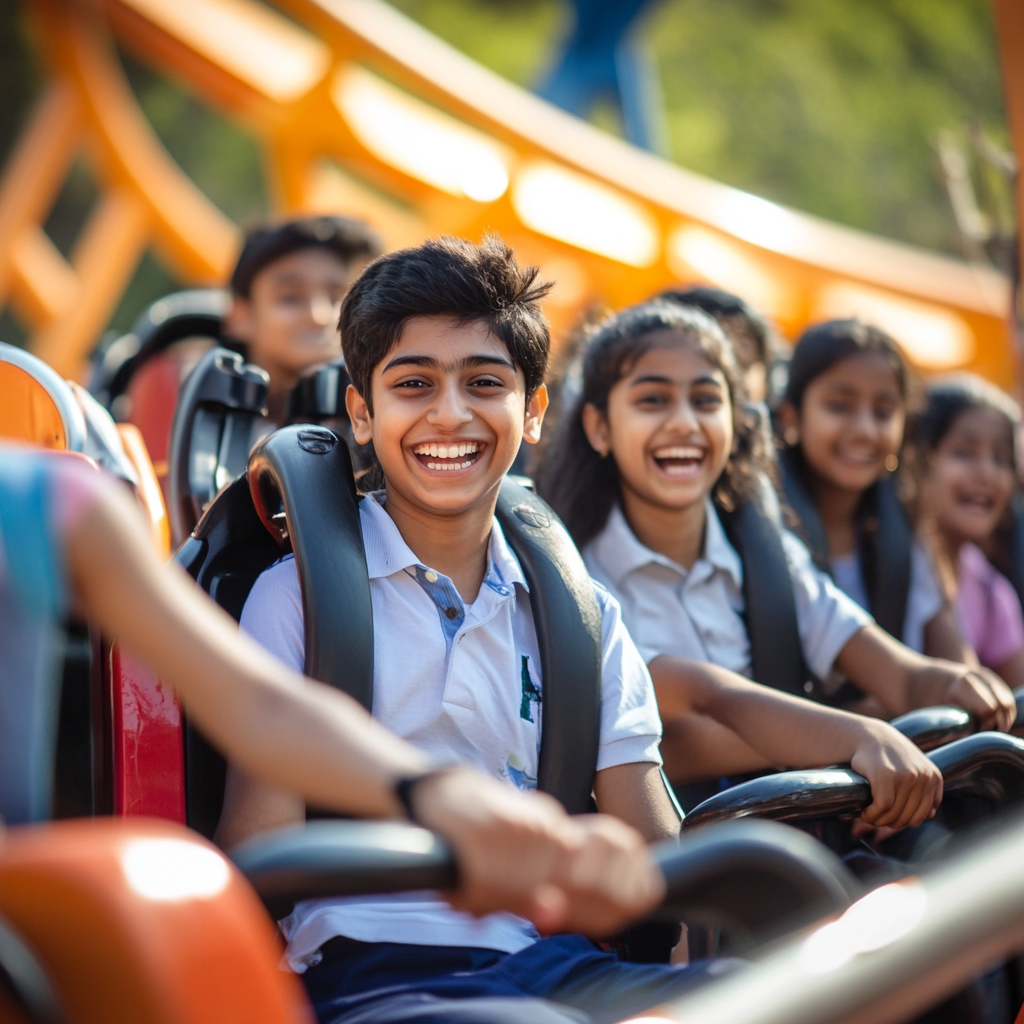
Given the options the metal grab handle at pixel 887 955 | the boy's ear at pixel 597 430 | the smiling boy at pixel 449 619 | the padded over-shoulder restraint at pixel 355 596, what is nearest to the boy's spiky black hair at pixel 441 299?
the smiling boy at pixel 449 619

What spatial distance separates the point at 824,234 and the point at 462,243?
626 cm

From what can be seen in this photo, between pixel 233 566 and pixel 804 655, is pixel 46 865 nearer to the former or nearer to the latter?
pixel 233 566

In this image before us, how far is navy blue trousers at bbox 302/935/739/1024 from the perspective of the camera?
37.6 inches

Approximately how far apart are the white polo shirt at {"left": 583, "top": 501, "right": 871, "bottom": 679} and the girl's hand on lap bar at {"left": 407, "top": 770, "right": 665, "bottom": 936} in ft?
3.00

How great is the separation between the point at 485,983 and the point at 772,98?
58.3 feet

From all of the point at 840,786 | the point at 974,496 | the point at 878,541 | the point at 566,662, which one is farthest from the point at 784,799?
the point at 974,496

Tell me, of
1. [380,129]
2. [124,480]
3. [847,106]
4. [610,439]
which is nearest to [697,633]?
[610,439]

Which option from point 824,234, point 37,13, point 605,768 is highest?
point 37,13

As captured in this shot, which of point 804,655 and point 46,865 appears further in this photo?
point 804,655

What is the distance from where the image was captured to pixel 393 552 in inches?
51.2

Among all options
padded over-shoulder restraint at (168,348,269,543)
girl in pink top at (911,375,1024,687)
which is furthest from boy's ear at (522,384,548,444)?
girl in pink top at (911,375,1024,687)

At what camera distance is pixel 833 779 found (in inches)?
46.1

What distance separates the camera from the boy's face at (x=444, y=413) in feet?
4.33

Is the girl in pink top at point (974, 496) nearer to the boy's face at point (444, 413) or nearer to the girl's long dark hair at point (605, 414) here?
the girl's long dark hair at point (605, 414)
